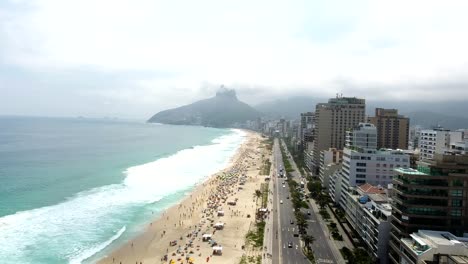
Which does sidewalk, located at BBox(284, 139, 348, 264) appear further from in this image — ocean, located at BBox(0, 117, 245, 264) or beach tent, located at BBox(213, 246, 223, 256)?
ocean, located at BBox(0, 117, 245, 264)

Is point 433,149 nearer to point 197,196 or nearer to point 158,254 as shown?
point 197,196

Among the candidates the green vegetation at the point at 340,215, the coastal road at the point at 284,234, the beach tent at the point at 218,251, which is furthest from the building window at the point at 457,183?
the beach tent at the point at 218,251

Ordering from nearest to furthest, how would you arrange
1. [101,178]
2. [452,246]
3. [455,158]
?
[452,246], [455,158], [101,178]

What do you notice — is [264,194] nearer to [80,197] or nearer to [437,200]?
[80,197]

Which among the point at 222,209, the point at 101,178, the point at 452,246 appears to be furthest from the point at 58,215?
the point at 452,246

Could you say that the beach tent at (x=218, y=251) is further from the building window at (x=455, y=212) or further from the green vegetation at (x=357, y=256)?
the building window at (x=455, y=212)

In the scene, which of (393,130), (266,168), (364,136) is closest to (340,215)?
(364,136)

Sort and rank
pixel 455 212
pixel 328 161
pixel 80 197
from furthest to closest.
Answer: pixel 328 161
pixel 80 197
pixel 455 212
